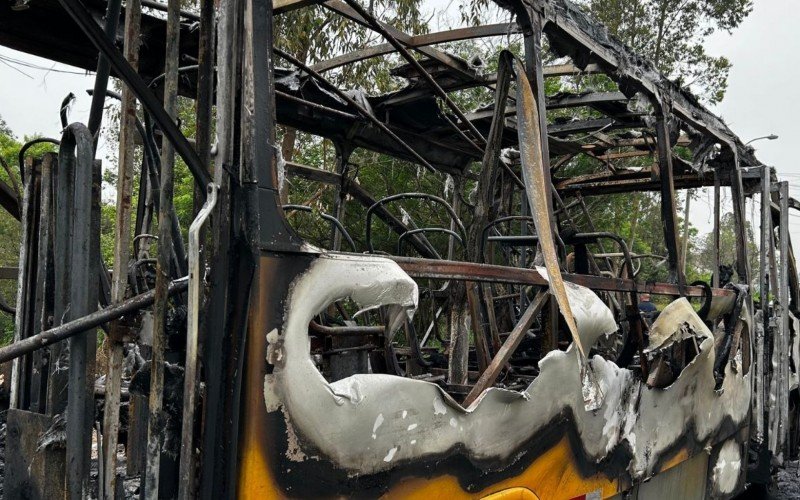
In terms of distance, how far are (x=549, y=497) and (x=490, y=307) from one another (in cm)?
142

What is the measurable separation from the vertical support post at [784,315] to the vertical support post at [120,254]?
188 inches

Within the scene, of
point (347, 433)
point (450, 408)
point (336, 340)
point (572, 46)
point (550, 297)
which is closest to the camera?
point (347, 433)

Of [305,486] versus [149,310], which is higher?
[149,310]

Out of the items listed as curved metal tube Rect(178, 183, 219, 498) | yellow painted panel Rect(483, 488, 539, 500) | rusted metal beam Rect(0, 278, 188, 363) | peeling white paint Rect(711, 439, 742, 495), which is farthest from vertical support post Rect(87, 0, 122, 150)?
peeling white paint Rect(711, 439, 742, 495)

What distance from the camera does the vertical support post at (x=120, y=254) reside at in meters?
1.82

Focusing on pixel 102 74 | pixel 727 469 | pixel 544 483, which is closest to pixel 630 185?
pixel 727 469

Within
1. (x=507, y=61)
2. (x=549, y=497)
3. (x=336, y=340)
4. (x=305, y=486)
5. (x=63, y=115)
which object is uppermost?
(x=507, y=61)

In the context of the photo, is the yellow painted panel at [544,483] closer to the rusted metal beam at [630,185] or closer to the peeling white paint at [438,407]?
the peeling white paint at [438,407]

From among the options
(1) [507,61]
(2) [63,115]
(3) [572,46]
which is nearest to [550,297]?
(1) [507,61]

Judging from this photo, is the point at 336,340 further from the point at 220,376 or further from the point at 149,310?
the point at 220,376

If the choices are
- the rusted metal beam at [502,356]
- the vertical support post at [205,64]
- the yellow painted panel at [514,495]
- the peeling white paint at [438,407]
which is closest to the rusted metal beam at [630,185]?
the rusted metal beam at [502,356]

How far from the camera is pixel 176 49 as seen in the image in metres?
1.90

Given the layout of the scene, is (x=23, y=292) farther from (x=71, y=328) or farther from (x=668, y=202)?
Answer: (x=668, y=202)

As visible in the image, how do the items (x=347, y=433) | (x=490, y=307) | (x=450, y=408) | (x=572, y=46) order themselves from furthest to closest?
(x=490, y=307), (x=572, y=46), (x=450, y=408), (x=347, y=433)
